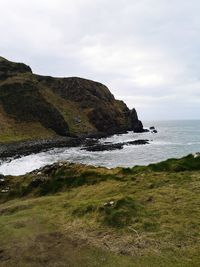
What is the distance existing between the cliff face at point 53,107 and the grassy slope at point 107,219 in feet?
276

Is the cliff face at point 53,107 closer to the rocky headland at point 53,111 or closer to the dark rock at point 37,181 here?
the rocky headland at point 53,111

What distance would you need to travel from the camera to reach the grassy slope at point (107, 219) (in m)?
12.4

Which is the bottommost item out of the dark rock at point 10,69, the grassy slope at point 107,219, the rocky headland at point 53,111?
the grassy slope at point 107,219

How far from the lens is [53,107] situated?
444ft

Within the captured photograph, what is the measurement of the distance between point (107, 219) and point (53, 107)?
401 ft

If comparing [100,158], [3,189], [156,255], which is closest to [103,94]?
[100,158]

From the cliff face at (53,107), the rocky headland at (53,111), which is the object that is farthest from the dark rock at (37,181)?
the cliff face at (53,107)

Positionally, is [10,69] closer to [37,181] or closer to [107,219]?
[37,181]

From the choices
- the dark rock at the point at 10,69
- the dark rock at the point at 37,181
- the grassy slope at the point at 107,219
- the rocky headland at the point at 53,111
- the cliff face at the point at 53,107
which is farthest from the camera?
the dark rock at the point at 10,69

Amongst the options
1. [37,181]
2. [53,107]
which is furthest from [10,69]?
[37,181]

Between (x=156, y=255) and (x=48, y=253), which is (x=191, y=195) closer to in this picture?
(x=156, y=255)

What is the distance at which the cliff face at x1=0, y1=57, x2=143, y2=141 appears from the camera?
12544cm

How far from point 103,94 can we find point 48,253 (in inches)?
6576

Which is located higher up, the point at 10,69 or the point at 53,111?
the point at 10,69
